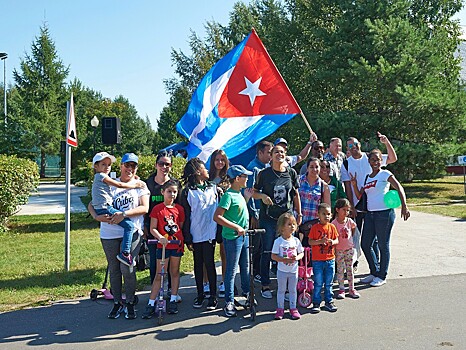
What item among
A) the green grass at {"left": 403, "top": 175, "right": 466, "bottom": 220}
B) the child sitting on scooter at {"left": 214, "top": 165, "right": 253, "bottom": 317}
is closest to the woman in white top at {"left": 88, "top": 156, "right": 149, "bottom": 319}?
the child sitting on scooter at {"left": 214, "top": 165, "right": 253, "bottom": 317}

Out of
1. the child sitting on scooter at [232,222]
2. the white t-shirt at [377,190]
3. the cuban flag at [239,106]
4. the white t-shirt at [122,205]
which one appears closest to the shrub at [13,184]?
the cuban flag at [239,106]

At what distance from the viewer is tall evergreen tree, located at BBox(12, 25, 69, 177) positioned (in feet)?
153

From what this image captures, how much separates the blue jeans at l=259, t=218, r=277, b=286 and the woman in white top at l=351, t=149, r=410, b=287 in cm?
142

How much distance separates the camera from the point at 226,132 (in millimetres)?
8031

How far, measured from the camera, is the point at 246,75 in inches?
330

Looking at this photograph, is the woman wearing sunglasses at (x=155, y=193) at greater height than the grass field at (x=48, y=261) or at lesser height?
greater

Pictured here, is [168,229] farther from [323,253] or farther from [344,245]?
[344,245]

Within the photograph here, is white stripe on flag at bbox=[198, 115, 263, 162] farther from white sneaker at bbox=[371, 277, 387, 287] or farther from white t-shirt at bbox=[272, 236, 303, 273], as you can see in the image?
white sneaker at bbox=[371, 277, 387, 287]

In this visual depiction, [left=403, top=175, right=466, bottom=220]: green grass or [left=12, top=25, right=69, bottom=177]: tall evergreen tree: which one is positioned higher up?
[left=12, top=25, right=69, bottom=177]: tall evergreen tree

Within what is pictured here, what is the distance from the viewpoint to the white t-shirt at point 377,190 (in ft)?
21.6

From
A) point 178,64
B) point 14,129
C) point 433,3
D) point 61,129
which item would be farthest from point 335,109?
point 61,129

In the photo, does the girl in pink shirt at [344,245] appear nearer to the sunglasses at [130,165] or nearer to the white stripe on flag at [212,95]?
the sunglasses at [130,165]

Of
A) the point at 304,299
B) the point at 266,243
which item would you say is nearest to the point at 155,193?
the point at 266,243

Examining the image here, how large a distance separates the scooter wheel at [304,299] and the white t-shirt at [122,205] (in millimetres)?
1969
